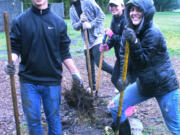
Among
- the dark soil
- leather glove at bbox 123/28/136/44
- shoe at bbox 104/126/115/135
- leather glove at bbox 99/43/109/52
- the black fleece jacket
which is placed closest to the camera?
leather glove at bbox 123/28/136/44

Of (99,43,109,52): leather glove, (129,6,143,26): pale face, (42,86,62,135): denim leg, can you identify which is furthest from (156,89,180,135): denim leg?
(99,43,109,52): leather glove

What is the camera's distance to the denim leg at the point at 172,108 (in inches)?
109

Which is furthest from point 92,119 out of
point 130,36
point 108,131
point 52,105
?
point 130,36

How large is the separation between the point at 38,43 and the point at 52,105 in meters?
0.72

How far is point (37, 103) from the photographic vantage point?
9.29 feet

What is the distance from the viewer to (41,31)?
267 cm

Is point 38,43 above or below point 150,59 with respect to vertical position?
above

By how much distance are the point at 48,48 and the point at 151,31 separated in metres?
1.08

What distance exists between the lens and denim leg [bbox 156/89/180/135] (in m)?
2.76

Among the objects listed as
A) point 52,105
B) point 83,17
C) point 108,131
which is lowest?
point 108,131

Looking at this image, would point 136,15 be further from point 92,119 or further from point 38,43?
point 92,119

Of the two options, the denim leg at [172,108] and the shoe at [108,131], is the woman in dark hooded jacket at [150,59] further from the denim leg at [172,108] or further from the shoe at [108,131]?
the shoe at [108,131]

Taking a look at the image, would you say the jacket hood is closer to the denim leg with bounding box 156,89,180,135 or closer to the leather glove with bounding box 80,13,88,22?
the denim leg with bounding box 156,89,180,135

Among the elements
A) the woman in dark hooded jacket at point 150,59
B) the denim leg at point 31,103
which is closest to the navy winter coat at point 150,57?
the woman in dark hooded jacket at point 150,59
